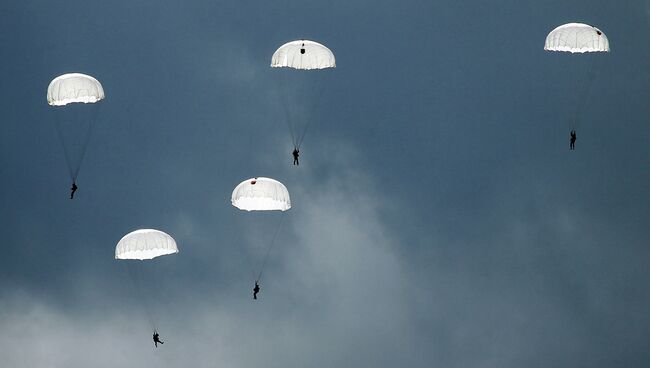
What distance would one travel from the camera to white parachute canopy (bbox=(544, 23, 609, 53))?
225ft

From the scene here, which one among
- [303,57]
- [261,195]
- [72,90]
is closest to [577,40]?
[303,57]

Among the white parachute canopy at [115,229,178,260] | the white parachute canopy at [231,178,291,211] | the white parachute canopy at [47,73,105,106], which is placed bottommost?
the white parachute canopy at [115,229,178,260]

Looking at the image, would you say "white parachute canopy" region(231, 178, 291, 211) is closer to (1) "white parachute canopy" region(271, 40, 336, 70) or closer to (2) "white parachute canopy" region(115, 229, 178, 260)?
(2) "white parachute canopy" region(115, 229, 178, 260)

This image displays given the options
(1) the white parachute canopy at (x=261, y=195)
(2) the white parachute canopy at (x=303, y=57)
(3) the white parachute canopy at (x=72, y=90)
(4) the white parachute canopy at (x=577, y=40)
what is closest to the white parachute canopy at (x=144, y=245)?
(1) the white parachute canopy at (x=261, y=195)

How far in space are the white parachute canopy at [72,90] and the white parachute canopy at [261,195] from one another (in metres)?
9.49

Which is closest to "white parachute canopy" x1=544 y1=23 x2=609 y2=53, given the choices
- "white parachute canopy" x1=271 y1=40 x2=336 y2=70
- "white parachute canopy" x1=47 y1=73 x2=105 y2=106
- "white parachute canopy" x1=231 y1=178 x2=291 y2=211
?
"white parachute canopy" x1=271 y1=40 x2=336 y2=70

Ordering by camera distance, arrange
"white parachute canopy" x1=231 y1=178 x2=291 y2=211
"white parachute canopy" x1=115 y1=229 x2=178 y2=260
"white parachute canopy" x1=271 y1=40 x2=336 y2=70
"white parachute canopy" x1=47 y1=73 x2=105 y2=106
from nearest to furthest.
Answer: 1. "white parachute canopy" x1=115 y1=229 x2=178 y2=260
2. "white parachute canopy" x1=231 y1=178 x2=291 y2=211
3. "white parachute canopy" x1=271 y1=40 x2=336 y2=70
4. "white parachute canopy" x1=47 y1=73 x2=105 y2=106

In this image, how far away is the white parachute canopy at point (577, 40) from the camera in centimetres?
6850

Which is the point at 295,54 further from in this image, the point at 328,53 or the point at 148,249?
the point at 148,249

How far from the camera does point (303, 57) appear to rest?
6856cm

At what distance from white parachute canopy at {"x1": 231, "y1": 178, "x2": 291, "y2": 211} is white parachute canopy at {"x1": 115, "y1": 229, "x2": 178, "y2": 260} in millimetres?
4354

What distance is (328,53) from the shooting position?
2736 inches

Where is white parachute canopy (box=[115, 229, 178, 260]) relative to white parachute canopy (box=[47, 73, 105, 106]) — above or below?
below

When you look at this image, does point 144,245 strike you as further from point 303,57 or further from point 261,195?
point 303,57
